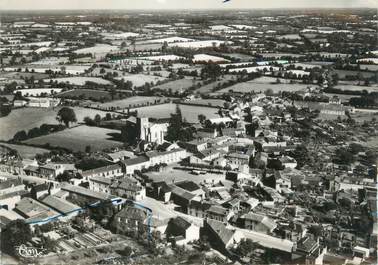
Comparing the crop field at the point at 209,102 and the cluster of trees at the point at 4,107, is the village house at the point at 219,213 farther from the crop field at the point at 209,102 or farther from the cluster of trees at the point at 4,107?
the cluster of trees at the point at 4,107

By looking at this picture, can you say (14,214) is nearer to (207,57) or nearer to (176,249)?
(176,249)

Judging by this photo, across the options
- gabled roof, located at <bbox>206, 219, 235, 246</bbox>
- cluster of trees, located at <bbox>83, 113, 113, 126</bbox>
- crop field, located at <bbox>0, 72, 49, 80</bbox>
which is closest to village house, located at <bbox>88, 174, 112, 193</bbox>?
gabled roof, located at <bbox>206, 219, 235, 246</bbox>

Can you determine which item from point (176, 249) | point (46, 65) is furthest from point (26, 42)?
point (176, 249)

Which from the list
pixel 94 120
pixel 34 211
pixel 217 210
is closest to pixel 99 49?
pixel 94 120

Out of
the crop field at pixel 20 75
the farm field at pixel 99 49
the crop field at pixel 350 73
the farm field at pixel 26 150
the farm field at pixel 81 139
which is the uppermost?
the farm field at pixel 99 49

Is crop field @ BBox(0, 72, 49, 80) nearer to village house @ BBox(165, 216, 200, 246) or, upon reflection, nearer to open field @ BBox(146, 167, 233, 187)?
open field @ BBox(146, 167, 233, 187)

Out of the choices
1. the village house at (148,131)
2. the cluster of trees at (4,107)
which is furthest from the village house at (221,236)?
the cluster of trees at (4,107)
